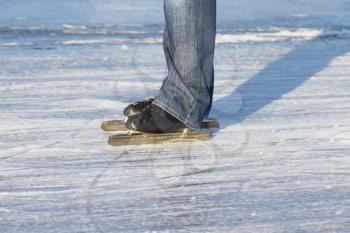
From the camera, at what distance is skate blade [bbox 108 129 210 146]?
2.62 m

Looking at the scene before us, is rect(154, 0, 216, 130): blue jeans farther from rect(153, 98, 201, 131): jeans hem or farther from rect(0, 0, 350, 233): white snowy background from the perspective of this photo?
rect(0, 0, 350, 233): white snowy background

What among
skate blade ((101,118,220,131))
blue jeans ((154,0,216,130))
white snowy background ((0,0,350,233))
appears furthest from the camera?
skate blade ((101,118,220,131))

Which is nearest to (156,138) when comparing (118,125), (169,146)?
(169,146)

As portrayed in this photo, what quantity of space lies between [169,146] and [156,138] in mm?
62

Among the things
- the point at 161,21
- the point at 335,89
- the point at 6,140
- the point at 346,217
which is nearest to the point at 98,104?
the point at 6,140

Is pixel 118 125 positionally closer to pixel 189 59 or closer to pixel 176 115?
pixel 176 115

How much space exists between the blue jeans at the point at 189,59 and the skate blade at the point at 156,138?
0.04m

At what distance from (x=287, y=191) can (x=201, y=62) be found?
0.59 m

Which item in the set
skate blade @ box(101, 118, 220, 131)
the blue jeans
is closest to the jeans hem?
the blue jeans

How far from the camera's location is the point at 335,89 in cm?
338

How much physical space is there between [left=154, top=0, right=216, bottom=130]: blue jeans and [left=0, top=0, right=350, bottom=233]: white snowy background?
125 mm

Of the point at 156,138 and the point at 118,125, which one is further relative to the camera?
the point at 118,125

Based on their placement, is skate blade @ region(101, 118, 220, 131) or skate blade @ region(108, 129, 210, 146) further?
skate blade @ region(101, 118, 220, 131)

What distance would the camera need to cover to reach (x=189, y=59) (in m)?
2.60
